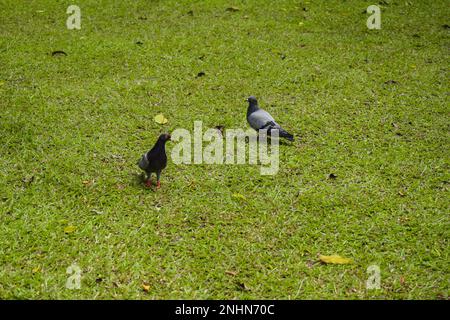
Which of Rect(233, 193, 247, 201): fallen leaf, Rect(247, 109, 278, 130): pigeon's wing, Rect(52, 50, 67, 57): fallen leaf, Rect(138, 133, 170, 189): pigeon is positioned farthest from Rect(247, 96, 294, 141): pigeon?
Rect(52, 50, 67, 57): fallen leaf

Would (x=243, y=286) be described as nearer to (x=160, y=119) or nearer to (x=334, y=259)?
(x=334, y=259)

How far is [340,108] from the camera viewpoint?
18.3ft

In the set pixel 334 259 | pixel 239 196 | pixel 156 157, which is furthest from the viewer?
pixel 239 196

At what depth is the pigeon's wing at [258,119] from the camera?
4637mm

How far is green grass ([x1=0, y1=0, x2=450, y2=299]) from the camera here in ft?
10.4

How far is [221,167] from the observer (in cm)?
440

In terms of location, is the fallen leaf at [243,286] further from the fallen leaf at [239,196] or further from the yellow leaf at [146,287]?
the fallen leaf at [239,196]

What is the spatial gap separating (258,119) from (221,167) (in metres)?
0.73

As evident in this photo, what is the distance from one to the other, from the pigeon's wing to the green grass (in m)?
0.38

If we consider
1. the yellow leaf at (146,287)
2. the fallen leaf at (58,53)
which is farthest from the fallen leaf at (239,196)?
the fallen leaf at (58,53)

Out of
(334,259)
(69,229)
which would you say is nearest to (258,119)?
(334,259)

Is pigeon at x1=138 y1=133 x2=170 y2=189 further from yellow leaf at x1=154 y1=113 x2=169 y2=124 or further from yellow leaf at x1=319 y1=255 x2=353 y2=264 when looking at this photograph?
yellow leaf at x1=319 y1=255 x2=353 y2=264

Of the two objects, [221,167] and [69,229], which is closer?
[69,229]

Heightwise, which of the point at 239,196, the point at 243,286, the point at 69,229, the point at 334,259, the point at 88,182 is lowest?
the point at 243,286
